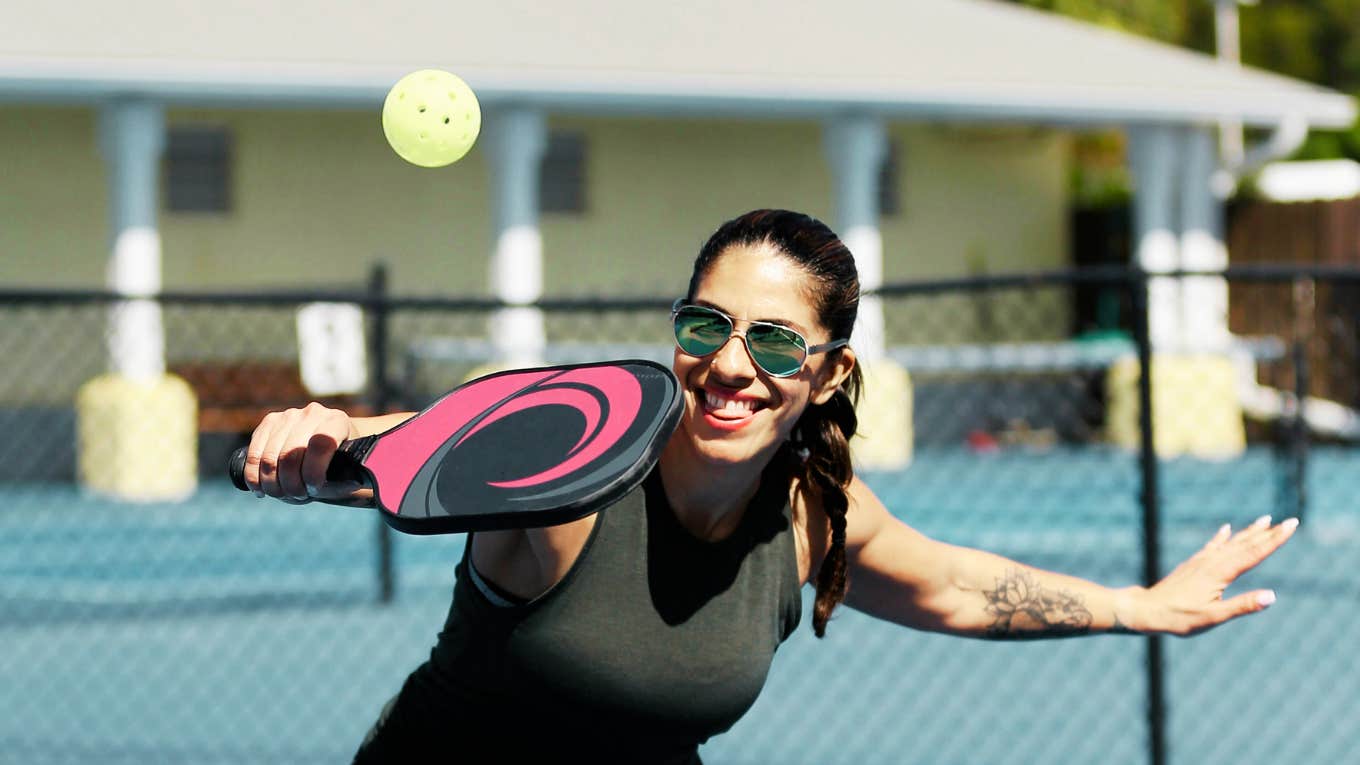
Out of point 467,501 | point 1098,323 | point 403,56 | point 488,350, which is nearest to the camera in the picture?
point 467,501

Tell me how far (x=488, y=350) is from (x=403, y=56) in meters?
3.91

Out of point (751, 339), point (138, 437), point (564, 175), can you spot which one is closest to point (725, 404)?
point (751, 339)

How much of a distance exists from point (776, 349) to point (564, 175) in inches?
652

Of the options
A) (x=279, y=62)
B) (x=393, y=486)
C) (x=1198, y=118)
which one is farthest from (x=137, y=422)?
(x=393, y=486)

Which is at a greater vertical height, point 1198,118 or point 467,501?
point 1198,118

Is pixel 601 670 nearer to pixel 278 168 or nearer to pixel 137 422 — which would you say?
pixel 137 422

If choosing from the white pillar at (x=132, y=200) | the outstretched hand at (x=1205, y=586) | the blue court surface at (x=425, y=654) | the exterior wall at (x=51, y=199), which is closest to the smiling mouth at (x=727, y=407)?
the outstretched hand at (x=1205, y=586)

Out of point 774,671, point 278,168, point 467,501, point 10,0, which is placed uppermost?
point 10,0

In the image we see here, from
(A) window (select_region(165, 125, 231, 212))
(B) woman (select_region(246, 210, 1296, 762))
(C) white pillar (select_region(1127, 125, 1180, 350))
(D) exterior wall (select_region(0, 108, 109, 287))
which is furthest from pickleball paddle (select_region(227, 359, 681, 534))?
(C) white pillar (select_region(1127, 125, 1180, 350))

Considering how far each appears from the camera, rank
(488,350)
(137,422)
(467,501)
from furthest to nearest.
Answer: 1. (137,422)
2. (488,350)
3. (467,501)

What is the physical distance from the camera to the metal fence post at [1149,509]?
5.02 m

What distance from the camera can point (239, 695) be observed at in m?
6.97

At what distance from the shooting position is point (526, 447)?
2.40m

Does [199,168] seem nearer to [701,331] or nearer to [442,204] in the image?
[442,204]
